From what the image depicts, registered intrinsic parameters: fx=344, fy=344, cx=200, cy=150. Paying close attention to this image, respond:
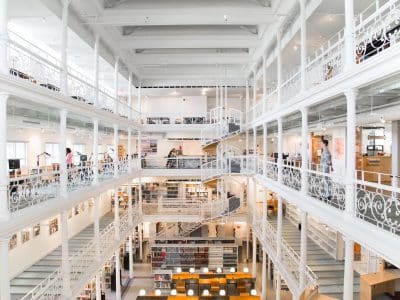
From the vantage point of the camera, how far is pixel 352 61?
548 cm

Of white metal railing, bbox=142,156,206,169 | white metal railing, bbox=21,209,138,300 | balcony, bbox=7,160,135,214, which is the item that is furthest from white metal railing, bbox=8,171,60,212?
white metal railing, bbox=142,156,206,169

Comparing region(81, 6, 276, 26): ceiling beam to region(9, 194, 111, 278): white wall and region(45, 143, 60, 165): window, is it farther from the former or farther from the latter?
region(9, 194, 111, 278): white wall

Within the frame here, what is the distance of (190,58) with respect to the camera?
1520cm

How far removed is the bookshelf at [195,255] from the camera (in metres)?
17.0

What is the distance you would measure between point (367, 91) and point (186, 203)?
538 inches

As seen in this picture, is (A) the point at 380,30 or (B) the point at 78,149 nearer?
(A) the point at 380,30

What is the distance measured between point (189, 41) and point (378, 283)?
31.1 feet

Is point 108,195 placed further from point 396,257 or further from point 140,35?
point 396,257

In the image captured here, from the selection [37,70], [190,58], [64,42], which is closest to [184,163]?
[190,58]

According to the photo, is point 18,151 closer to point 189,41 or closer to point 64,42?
point 64,42

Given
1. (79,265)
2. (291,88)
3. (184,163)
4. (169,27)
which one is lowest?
(79,265)

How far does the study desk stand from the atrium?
0.14 feet

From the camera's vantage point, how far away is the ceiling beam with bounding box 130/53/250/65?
14984mm

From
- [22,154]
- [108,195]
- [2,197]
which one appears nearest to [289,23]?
[2,197]
